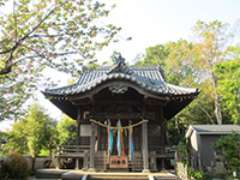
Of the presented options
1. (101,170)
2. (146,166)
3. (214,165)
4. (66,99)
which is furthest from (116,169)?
(214,165)

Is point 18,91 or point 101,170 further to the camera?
point 101,170

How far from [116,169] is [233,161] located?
5324 mm

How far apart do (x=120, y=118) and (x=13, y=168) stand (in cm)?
503

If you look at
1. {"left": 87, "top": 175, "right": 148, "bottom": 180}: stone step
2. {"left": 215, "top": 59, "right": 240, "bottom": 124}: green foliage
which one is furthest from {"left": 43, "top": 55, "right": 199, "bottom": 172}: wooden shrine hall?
{"left": 215, "top": 59, "right": 240, "bottom": 124}: green foliage

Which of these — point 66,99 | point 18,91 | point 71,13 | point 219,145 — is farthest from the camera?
point 219,145

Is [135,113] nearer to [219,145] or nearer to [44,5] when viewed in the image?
[219,145]

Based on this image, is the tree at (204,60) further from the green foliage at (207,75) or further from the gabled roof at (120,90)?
the gabled roof at (120,90)

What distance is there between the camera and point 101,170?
9.23 meters

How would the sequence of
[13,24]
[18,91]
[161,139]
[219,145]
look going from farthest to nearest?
[219,145] → [161,139] → [18,91] → [13,24]

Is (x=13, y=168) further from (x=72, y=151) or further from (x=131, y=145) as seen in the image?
(x=131, y=145)

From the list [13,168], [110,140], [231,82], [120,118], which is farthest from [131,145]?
[231,82]

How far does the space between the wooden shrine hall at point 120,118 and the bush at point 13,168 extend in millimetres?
1832

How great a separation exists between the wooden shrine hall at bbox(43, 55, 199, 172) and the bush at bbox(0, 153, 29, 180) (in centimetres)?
183

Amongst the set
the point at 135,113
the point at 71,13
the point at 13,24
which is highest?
the point at 71,13
